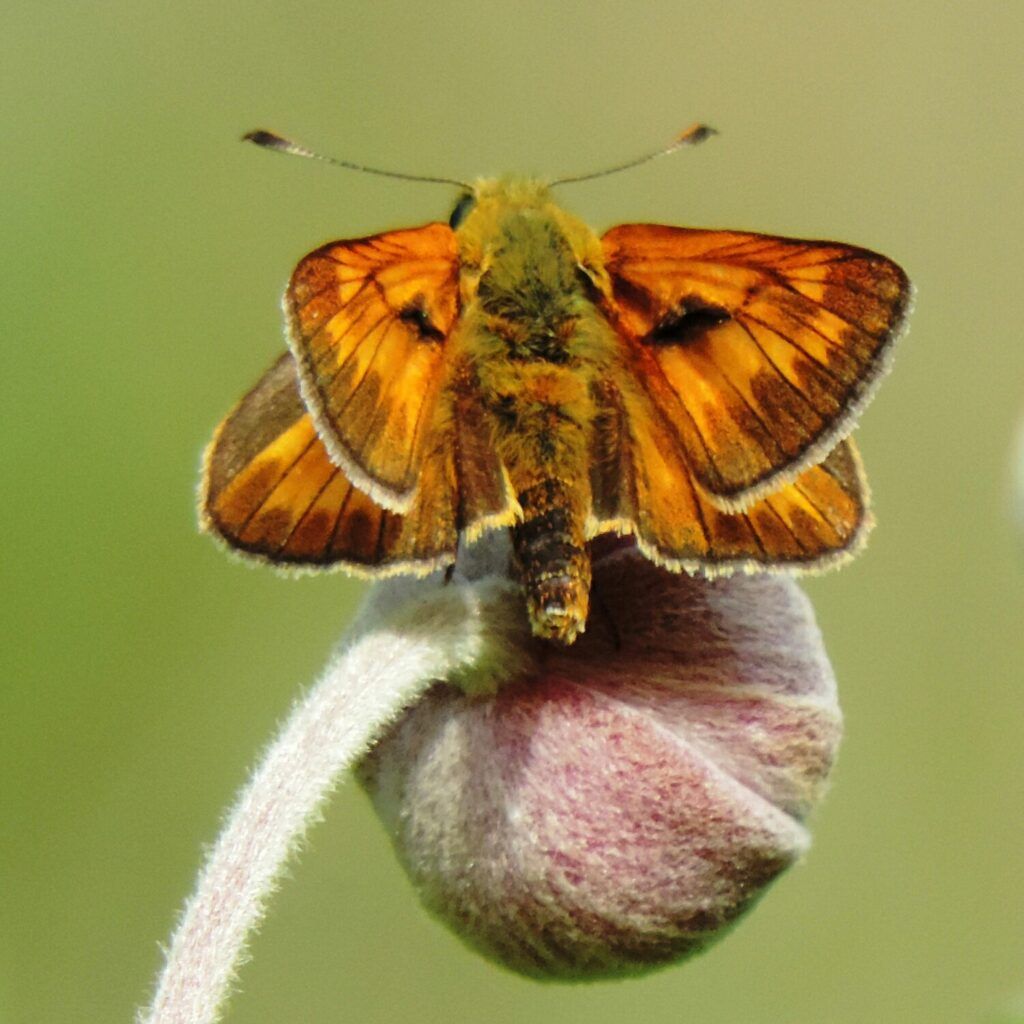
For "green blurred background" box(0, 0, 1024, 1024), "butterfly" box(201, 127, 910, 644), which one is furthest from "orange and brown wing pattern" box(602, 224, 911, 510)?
"green blurred background" box(0, 0, 1024, 1024)

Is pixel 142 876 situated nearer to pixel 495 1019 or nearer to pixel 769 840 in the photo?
pixel 495 1019

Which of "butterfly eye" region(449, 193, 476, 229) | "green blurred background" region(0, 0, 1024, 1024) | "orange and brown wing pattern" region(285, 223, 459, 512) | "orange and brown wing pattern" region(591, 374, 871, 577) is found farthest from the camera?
"green blurred background" region(0, 0, 1024, 1024)

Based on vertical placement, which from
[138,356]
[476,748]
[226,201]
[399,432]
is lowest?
[476,748]

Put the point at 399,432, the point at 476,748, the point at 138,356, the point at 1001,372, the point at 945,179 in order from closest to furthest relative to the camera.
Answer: the point at 399,432
the point at 476,748
the point at 138,356
the point at 1001,372
the point at 945,179

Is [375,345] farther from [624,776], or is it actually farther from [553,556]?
[624,776]

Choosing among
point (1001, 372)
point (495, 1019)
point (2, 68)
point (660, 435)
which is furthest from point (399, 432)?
point (2, 68)

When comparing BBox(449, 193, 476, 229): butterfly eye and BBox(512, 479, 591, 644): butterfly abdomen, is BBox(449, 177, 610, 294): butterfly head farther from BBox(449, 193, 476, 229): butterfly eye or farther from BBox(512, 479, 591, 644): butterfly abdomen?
BBox(512, 479, 591, 644): butterfly abdomen

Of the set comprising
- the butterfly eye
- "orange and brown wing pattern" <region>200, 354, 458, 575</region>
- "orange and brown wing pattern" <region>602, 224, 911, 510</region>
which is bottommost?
"orange and brown wing pattern" <region>200, 354, 458, 575</region>
